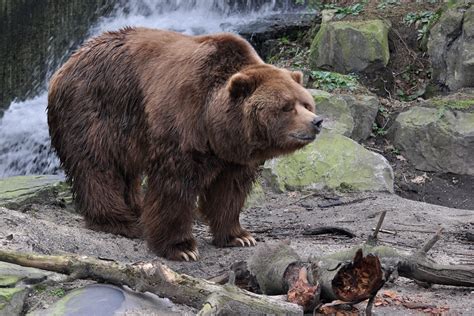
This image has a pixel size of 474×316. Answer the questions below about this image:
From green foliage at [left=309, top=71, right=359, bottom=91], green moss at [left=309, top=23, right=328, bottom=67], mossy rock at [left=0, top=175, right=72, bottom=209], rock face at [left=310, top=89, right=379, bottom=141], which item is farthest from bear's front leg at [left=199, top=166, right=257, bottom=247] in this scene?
green moss at [left=309, top=23, right=328, bottom=67]

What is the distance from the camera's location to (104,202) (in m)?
6.39

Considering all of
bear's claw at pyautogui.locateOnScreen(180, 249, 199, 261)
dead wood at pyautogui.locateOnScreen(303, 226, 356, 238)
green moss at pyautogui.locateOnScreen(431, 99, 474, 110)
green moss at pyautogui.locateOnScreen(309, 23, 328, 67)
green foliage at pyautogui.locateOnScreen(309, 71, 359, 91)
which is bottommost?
dead wood at pyautogui.locateOnScreen(303, 226, 356, 238)

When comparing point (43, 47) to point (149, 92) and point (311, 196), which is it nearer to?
point (311, 196)

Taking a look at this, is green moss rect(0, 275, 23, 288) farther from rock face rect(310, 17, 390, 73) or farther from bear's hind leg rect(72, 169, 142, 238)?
rock face rect(310, 17, 390, 73)

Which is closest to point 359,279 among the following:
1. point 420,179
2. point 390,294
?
point 390,294

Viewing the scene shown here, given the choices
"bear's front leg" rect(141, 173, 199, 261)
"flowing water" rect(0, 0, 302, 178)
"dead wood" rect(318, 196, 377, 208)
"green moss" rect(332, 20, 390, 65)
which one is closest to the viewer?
"bear's front leg" rect(141, 173, 199, 261)

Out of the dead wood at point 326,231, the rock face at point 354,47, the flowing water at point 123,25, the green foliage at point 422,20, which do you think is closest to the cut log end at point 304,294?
the dead wood at point 326,231

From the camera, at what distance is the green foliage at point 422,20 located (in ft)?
37.3

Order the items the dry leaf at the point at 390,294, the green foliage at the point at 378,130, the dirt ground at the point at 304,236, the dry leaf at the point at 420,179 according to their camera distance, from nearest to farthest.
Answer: the dry leaf at the point at 390,294
the dirt ground at the point at 304,236
the dry leaf at the point at 420,179
the green foliage at the point at 378,130

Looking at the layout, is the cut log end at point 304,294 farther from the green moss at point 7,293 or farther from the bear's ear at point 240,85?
the bear's ear at point 240,85

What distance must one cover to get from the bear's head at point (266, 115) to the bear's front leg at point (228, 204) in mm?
377

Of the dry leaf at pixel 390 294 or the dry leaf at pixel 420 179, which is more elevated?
the dry leaf at pixel 390 294

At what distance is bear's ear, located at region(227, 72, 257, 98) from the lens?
17.6ft

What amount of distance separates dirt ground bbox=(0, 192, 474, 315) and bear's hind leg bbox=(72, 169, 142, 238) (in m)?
0.15
